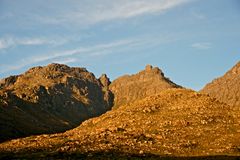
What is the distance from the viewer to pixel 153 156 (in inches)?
2431

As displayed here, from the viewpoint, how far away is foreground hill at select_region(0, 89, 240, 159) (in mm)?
66788

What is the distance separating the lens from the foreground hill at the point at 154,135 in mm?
66788

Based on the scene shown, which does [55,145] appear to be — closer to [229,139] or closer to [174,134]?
[174,134]

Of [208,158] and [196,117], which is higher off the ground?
[196,117]

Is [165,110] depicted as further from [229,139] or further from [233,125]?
[229,139]

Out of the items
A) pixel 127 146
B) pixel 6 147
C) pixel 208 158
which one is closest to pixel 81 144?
pixel 127 146

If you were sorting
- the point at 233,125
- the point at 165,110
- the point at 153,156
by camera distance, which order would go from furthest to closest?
the point at 165,110, the point at 233,125, the point at 153,156

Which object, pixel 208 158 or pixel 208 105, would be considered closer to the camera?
pixel 208 158

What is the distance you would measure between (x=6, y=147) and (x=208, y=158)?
38.6 meters

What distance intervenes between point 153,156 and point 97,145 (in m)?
13.8

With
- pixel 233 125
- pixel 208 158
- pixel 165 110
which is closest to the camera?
Result: pixel 208 158

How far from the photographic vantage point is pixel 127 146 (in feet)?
234

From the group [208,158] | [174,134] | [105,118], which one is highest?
[105,118]

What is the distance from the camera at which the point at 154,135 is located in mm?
80438
